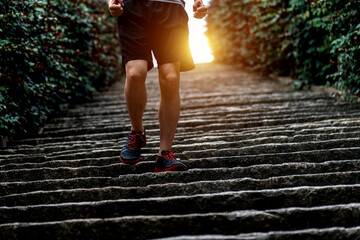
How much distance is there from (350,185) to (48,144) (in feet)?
9.51

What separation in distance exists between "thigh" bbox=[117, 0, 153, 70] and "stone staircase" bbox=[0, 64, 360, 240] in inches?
31.9

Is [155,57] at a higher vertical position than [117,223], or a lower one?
higher

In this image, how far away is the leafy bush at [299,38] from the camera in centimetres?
438

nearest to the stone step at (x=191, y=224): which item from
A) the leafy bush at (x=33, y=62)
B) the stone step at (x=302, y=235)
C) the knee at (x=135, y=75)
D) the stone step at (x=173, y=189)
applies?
the stone step at (x=302, y=235)

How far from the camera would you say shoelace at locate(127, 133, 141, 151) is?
99.5 inches

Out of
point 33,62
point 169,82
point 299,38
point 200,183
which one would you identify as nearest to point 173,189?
point 200,183

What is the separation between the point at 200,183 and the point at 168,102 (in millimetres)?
584

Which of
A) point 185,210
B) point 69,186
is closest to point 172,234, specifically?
point 185,210

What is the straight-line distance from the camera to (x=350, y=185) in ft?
6.93

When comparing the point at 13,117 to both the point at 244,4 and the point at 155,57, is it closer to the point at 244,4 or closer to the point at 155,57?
the point at 155,57

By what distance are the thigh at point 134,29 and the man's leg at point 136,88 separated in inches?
2.0

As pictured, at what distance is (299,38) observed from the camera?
6223 mm

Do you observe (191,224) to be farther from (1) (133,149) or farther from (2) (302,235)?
(1) (133,149)

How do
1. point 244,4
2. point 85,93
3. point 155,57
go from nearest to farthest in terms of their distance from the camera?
point 155,57
point 85,93
point 244,4
